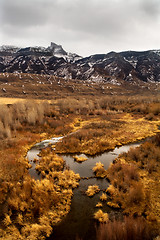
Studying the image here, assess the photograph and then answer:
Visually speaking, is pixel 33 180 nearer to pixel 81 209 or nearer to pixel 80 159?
pixel 81 209

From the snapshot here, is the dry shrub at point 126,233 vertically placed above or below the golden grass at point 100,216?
above

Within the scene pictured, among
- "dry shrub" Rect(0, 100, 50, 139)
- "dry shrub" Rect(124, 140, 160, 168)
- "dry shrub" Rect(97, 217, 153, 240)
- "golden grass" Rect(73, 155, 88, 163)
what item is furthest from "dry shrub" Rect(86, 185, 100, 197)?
"dry shrub" Rect(0, 100, 50, 139)

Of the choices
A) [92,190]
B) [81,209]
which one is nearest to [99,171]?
[92,190]

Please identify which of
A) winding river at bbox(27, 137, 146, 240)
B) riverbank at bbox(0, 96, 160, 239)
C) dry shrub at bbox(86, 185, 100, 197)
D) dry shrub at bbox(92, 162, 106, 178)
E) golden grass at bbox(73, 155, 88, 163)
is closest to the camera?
winding river at bbox(27, 137, 146, 240)

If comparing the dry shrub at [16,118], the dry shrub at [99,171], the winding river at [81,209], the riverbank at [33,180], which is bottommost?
the winding river at [81,209]

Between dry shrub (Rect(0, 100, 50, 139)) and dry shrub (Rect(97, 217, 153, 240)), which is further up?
dry shrub (Rect(0, 100, 50, 139))

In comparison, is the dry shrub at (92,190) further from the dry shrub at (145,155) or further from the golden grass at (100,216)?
the dry shrub at (145,155)

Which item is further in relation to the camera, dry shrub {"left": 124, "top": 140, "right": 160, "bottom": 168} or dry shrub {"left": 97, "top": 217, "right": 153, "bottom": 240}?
dry shrub {"left": 124, "top": 140, "right": 160, "bottom": 168}

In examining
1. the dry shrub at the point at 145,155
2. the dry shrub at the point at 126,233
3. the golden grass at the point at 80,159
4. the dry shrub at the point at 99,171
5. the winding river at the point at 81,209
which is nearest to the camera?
the dry shrub at the point at 126,233

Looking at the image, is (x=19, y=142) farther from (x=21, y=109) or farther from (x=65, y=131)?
(x=21, y=109)

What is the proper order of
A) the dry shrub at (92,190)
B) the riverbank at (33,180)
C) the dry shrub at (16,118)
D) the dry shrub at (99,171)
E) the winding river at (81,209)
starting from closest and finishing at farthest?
the winding river at (81,209), the riverbank at (33,180), the dry shrub at (92,190), the dry shrub at (99,171), the dry shrub at (16,118)

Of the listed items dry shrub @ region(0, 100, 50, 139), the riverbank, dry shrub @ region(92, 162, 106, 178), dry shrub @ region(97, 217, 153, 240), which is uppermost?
dry shrub @ region(0, 100, 50, 139)

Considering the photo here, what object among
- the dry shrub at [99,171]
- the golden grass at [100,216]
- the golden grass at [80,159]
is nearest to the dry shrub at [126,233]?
the golden grass at [100,216]

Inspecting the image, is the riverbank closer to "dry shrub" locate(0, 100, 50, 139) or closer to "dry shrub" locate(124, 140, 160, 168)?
"dry shrub" locate(0, 100, 50, 139)
